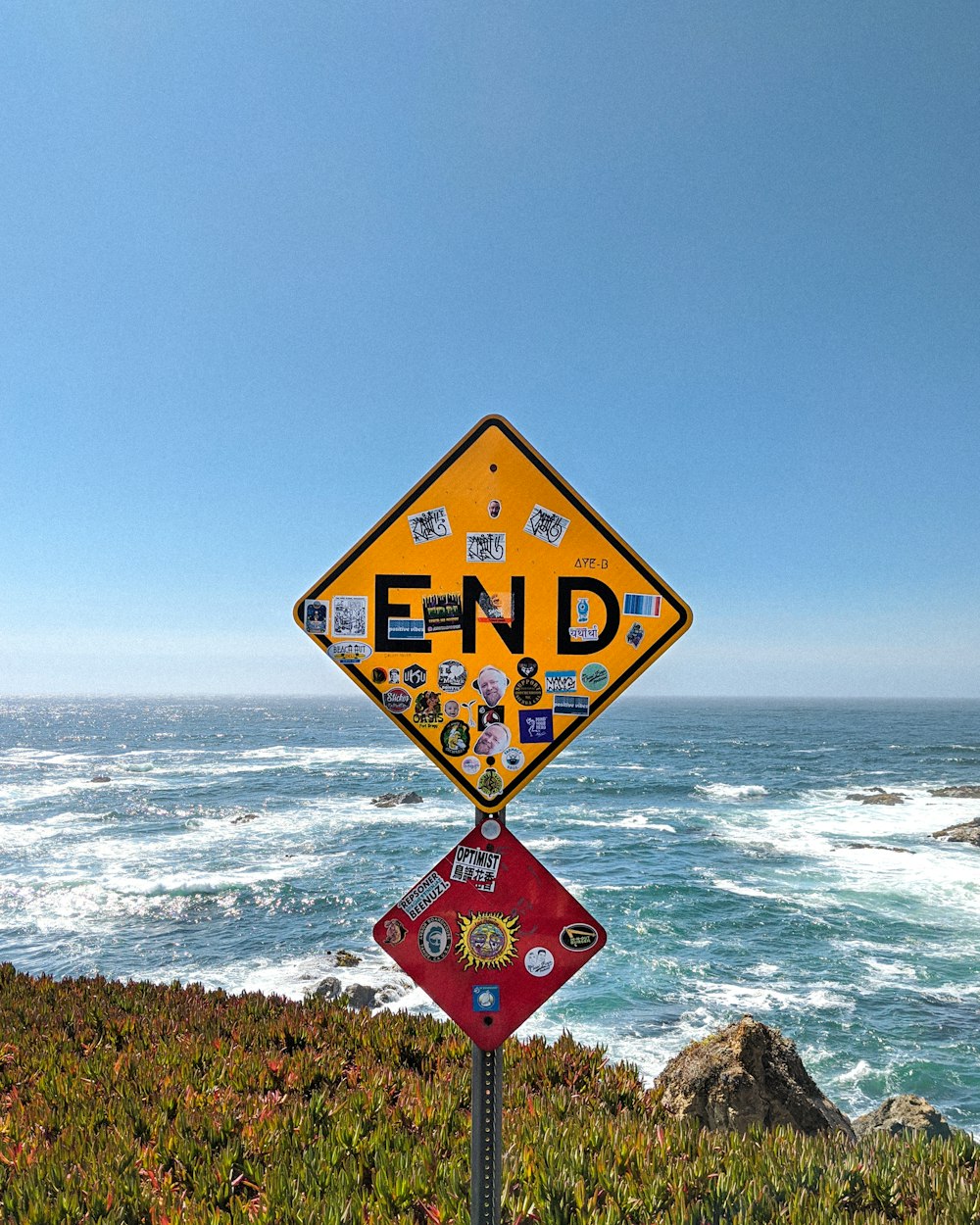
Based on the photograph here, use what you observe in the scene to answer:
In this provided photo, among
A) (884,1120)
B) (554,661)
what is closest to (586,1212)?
(554,661)

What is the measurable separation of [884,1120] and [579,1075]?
4.80 meters

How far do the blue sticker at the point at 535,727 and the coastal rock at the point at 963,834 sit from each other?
38.0 m

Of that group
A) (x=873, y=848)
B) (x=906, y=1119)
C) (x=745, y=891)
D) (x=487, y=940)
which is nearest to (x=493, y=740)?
(x=487, y=940)

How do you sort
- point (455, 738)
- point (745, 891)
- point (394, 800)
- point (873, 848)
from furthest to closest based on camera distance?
point (394, 800) → point (873, 848) → point (745, 891) → point (455, 738)

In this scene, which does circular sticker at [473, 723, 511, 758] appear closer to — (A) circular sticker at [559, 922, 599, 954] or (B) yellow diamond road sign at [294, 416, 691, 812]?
(B) yellow diamond road sign at [294, 416, 691, 812]

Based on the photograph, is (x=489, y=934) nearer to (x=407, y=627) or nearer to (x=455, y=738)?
(x=455, y=738)

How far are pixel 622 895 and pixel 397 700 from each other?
24.4 m

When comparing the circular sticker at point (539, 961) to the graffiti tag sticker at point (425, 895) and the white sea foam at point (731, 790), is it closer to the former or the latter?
the graffiti tag sticker at point (425, 895)

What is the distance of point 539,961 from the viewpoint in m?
2.67

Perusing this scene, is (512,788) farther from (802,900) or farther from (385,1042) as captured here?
(802,900)

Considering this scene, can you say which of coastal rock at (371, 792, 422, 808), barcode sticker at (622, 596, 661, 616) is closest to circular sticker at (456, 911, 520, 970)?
barcode sticker at (622, 596, 661, 616)

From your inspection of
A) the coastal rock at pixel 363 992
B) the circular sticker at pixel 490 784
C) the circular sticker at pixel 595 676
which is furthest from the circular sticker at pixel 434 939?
the coastal rock at pixel 363 992

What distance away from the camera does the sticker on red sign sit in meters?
2.66

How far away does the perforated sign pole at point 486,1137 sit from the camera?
2582mm
